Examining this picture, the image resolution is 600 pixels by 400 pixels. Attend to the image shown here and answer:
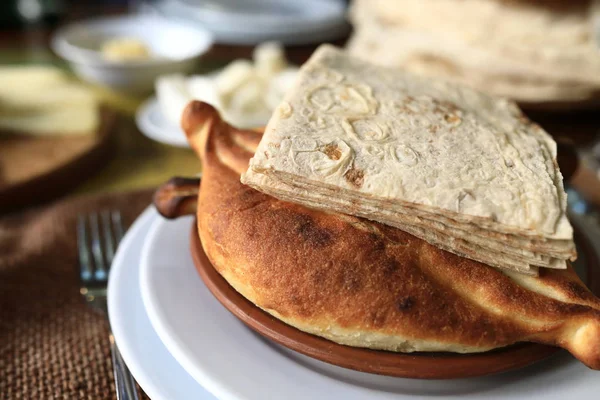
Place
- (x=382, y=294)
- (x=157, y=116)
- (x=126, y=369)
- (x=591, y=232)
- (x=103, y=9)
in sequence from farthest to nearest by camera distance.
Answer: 1. (x=103, y=9)
2. (x=157, y=116)
3. (x=591, y=232)
4. (x=126, y=369)
5. (x=382, y=294)

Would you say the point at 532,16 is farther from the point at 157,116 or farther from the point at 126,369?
the point at 126,369

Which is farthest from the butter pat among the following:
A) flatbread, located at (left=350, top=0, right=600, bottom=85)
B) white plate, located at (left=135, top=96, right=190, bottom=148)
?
flatbread, located at (left=350, top=0, right=600, bottom=85)

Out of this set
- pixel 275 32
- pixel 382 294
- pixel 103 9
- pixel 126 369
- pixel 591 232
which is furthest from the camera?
pixel 103 9

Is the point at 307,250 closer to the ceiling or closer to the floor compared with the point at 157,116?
closer to the ceiling

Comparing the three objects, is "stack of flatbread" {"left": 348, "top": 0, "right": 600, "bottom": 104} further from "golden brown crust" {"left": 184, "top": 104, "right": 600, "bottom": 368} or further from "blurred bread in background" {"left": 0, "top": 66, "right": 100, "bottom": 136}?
"golden brown crust" {"left": 184, "top": 104, "right": 600, "bottom": 368}

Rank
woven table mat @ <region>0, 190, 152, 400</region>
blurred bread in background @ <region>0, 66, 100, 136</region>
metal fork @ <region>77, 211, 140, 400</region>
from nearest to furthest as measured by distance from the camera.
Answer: woven table mat @ <region>0, 190, 152, 400</region> → metal fork @ <region>77, 211, 140, 400</region> → blurred bread in background @ <region>0, 66, 100, 136</region>

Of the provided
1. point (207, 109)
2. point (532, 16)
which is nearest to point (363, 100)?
point (207, 109)
